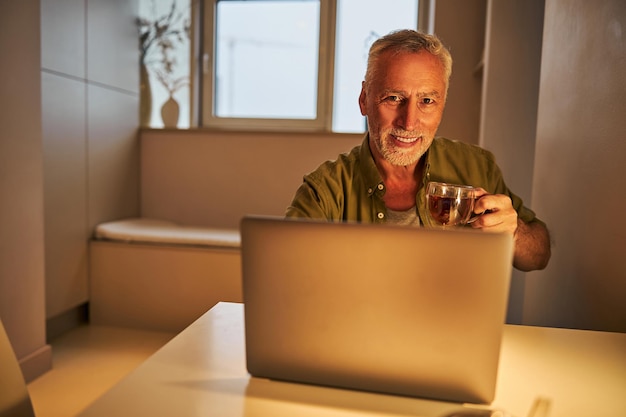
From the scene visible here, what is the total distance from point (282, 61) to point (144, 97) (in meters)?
0.97

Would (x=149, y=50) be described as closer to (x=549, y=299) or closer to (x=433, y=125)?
(x=433, y=125)

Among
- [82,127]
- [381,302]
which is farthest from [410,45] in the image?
[82,127]

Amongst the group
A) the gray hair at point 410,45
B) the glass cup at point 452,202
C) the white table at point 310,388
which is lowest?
the white table at point 310,388

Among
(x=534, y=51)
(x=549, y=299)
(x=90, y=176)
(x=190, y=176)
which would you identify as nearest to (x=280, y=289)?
(x=549, y=299)

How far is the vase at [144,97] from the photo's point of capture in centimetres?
347

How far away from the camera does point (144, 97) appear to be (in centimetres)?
350

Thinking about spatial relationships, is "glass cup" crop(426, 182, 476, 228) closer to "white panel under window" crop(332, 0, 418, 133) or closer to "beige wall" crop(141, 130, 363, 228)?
"beige wall" crop(141, 130, 363, 228)

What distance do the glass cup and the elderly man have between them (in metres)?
0.37

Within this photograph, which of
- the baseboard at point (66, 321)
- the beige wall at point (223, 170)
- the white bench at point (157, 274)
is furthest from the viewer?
the beige wall at point (223, 170)

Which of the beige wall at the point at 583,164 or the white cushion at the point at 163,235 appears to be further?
the white cushion at the point at 163,235

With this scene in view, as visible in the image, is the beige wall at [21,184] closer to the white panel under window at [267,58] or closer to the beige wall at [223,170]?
the beige wall at [223,170]

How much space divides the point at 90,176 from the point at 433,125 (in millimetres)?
2185

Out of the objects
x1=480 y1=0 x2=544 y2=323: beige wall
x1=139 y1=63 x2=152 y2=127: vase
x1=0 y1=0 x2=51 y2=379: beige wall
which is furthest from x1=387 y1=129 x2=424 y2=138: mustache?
x1=139 y1=63 x2=152 y2=127: vase

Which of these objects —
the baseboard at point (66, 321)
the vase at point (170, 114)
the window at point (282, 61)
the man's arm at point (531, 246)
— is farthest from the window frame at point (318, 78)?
the man's arm at point (531, 246)
